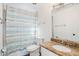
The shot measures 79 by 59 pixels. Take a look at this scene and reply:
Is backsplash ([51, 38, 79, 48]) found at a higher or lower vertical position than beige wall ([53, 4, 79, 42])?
lower

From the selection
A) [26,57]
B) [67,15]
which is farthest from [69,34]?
[26,57]

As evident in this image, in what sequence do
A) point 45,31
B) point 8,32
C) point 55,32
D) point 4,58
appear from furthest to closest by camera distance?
point 55,32, point 45,31, point 8,32, point 4,58

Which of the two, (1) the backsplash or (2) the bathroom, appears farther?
(1) the backsplash

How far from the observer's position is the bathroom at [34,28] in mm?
1290

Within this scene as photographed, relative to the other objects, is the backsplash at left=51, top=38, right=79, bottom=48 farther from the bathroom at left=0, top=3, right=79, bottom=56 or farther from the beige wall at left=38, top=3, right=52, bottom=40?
the beige wall at left=38, top=3, right=52, bottom=40

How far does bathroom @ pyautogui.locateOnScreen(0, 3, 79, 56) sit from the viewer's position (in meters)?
1.29

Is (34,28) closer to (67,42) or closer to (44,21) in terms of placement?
(44,21)

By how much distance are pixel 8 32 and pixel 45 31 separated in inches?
21.5

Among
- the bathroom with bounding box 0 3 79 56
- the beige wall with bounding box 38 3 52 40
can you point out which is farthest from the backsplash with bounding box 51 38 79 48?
the beige wall with bounding box 38 3 52 40

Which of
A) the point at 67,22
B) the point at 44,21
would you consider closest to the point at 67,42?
the point at 67,22

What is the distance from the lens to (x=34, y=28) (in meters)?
1.37

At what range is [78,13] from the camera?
54.6 inches

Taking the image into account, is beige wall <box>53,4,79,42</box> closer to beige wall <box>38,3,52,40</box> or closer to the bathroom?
the bathroom

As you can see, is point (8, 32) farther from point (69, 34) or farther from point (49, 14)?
point (69, 34)
